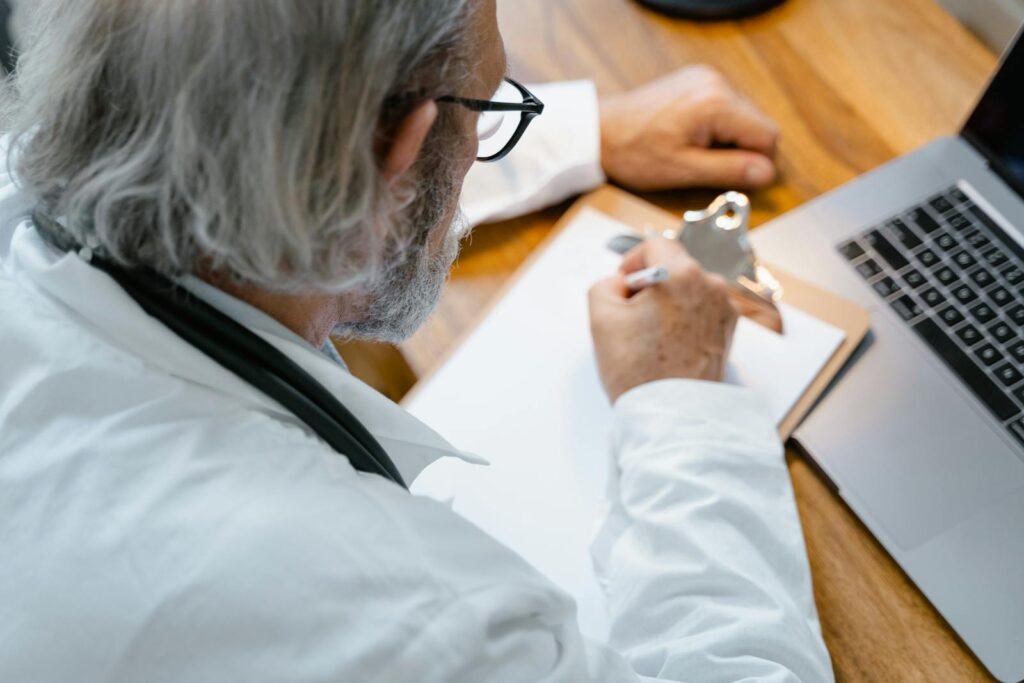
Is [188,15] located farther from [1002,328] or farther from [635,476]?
[1002,328]

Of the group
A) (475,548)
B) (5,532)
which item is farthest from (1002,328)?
(5,532)

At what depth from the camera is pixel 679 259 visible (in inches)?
34.1

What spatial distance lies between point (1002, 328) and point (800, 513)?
0.26 m

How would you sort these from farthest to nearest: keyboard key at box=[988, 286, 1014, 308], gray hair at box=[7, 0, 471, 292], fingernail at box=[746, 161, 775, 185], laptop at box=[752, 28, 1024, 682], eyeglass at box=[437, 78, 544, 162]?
1. fingernail at box=[746, 161, 775, 185]
2. keyboard key at box=[988, 286, 1014, 308]
3. laptop at box=[752, 28, 1024, 682]
4. eyeglass at box=[437, 78, 544, 162]
5. gray hair at box=[7, 0, 471, 292]

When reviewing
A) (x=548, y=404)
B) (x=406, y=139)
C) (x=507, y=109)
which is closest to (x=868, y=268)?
(x=548, y=404)

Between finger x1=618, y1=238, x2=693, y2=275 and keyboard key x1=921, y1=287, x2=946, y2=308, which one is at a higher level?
keyboard key x1=921, y1=287, x2=946, y2=308

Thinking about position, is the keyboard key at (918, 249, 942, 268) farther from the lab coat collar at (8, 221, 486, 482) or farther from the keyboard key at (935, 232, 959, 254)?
the lab coat collar at (8, 221, 486, 482)

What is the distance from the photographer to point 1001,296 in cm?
84

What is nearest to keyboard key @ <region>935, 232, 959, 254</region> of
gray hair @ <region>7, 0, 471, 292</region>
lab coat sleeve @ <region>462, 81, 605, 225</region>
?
lab coat sleeve @ <region>462, 81, 605, 225</region>

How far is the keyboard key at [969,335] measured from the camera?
823mm

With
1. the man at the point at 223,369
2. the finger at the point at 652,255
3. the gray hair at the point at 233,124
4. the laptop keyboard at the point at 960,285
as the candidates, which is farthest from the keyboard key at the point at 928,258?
the gray hair at the point at 233,124

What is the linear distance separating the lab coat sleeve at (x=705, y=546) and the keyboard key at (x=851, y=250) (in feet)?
0.69

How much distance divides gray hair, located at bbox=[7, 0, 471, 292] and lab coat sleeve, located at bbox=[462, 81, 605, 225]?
42 centimetres

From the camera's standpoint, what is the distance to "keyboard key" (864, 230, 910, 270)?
883mm
